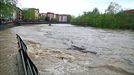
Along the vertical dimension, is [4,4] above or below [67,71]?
above

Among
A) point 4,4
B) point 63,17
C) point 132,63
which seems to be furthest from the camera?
point 63,17

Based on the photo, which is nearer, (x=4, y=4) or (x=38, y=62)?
(x=38, y=62)

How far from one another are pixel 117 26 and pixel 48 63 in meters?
Result: 65.3

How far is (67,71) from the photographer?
1029 cm

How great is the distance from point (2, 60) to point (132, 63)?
7.74 meters

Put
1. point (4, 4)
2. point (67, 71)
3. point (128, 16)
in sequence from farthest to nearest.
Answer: point (128, 16) < point (4, 4) < point (67, 71)

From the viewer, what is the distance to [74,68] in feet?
35.8

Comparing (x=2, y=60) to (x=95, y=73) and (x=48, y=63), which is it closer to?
(x=48, y=63)

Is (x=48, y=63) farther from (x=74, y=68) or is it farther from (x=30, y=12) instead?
(x=30, y=12)

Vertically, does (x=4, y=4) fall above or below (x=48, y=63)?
above

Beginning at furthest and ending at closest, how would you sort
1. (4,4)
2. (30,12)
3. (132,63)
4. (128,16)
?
(30,12) → (128,16) → (4,4) → (132,63)

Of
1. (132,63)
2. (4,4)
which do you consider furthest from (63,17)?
(132,63)

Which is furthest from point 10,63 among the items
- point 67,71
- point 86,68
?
point 86,68

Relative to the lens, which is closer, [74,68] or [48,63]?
[74,68]
